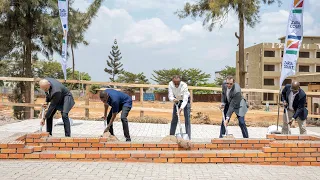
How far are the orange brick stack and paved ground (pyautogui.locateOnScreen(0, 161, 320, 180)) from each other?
0.50ft

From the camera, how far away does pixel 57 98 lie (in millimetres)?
7395

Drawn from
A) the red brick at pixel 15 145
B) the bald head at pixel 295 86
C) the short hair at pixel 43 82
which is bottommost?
the red brick at pixel 15 145

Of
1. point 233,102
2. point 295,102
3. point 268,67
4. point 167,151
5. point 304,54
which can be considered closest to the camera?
point 167,151

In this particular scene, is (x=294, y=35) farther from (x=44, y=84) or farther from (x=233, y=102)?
(x=44, y=84)

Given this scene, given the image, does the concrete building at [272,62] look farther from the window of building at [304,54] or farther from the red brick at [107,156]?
the red brick at [107,156]

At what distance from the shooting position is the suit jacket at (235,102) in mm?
7621

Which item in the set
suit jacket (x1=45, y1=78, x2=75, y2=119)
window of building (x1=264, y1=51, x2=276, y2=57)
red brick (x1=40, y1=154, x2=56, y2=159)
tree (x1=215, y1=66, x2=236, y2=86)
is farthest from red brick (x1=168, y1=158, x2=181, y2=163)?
tree (x1=215, y1=66, x2=236, y2=86)

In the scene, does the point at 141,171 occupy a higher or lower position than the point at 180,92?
lower

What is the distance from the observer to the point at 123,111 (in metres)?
7.46

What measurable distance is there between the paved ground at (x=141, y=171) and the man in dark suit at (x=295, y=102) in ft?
6.59

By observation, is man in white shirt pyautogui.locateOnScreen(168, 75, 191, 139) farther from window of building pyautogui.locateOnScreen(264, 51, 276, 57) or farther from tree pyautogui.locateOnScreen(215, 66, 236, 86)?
tree pyautogui.locateOnScreen(215, 66, 236, 86)

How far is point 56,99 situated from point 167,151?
8.00 ft

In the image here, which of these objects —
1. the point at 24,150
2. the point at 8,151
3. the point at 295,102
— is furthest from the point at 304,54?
the point at 8,151

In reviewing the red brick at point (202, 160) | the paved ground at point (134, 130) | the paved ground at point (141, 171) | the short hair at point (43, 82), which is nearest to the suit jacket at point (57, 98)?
the short hair at point (43, 82)
